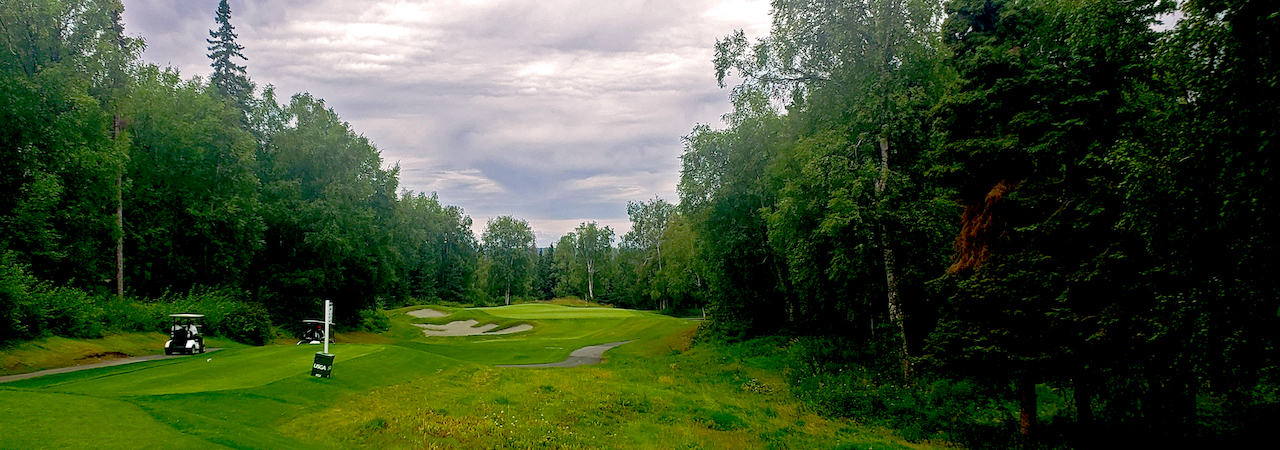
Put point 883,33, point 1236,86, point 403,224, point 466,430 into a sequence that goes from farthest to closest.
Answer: point 403,224 → point 883,33 → point 466,430 → point 1236,86

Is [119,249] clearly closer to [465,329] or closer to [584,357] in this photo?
[584,357]

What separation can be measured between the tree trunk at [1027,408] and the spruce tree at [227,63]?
5101 cm

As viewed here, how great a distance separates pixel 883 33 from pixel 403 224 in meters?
46.7

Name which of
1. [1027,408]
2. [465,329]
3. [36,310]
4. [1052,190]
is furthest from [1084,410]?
[465,329]

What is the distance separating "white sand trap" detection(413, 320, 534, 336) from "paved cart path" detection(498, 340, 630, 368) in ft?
51.5

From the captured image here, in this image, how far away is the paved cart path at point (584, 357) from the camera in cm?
2922

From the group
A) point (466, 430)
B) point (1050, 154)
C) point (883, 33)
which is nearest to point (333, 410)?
point (466, 430)

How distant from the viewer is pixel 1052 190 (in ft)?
41.6

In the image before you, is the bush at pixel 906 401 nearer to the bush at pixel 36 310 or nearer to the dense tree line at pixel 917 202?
the dense tree line at pixel 917 202

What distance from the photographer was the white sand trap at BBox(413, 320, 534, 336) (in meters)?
53.4

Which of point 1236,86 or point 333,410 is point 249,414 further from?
point 1236,86

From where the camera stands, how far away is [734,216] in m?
37.9

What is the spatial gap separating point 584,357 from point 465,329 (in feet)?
82.8

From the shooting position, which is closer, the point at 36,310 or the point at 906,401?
the point at 906,401
